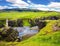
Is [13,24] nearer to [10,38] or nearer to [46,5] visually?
[10,38]

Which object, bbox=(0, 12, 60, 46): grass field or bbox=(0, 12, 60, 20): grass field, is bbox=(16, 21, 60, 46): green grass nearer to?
bbox=(0, 12, 60, 46): grass field

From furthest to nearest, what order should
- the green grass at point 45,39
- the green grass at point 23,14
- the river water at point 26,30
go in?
1. the green grass at point 23,14
2. the river water at point 26,30
3. the green grass at point 45,39

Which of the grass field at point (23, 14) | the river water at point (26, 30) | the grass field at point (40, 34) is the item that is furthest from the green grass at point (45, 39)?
the grass field at point (23, 14)

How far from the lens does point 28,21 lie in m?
4.49

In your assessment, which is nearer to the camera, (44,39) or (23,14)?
(44,39)

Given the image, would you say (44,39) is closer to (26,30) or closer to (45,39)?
(45,39)

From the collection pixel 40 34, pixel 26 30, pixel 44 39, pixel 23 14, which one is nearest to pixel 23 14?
pixel 23 14

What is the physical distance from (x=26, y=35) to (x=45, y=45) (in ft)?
1.81

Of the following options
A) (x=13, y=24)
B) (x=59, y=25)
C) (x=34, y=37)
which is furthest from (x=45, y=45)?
(x=13, y=24)

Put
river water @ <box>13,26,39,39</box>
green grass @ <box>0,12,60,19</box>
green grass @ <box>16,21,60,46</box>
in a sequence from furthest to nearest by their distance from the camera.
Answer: green grass @ <box>0,12,60,19</box> → river water @ <box>13,26,39,39</box> → green grass @ <box>16,21,60,46</box>

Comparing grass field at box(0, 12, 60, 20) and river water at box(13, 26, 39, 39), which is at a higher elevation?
grass field at box(0, 12, 60, 20)

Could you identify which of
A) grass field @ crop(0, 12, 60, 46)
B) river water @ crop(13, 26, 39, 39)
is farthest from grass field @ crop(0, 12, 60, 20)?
river water @ crop(13, 26, 39, 39)

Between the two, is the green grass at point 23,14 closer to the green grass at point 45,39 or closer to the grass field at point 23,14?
the grass field at point 23,14

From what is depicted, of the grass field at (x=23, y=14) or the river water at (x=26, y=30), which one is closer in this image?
Answer: the river water at (x=26, y=30)
